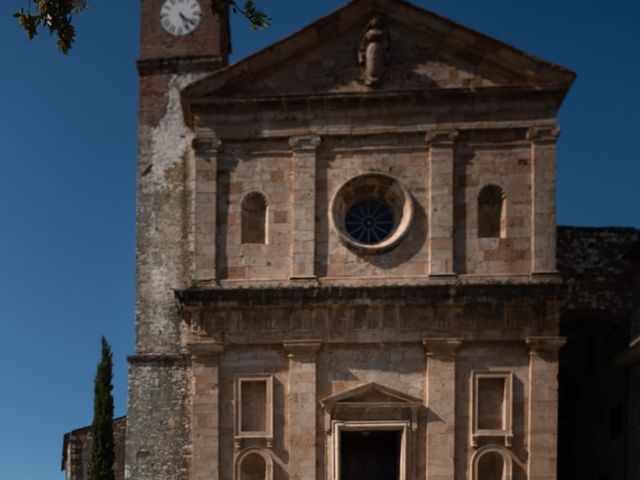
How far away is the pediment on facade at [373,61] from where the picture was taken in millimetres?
18859

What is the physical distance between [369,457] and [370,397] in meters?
1.95

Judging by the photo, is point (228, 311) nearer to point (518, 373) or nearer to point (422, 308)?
point (422, 308)

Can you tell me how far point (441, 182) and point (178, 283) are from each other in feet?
25.0

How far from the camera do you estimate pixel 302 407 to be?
17.9 m

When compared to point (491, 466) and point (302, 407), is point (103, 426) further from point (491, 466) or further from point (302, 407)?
point (491, 466)

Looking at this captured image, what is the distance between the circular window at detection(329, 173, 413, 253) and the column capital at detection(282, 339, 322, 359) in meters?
2.32

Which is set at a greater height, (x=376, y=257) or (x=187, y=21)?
(x=187, y=21)

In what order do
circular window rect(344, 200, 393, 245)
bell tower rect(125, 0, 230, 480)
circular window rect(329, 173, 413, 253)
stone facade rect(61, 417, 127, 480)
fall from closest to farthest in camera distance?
1. circular window rect(329, 173, 413, 253)
2. circular window rect(344, 200, 393, 245)
3. bell tower rect(125, 0, 230, 480)
4. stone facade rect(61, 417, 127, 480)

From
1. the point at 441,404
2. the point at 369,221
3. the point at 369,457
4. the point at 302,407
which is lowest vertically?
the point at 369,457

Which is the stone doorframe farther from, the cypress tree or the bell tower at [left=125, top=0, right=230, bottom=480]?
the cypress tree

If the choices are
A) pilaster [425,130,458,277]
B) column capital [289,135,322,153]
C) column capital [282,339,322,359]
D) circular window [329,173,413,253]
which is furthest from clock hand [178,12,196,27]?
column capital [282,339,322,359]

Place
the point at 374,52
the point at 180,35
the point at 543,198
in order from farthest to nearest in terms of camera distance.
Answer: the point at 180,35 < the point at 374,52 < the point at 543,198

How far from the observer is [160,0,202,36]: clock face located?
23.0 m

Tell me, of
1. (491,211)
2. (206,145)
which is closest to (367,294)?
(491,211)
